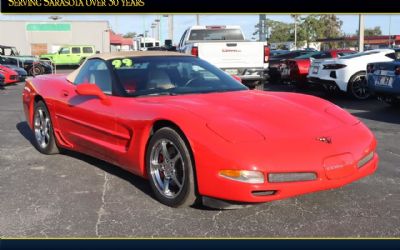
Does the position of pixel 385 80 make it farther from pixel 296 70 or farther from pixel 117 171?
pixel 117 171

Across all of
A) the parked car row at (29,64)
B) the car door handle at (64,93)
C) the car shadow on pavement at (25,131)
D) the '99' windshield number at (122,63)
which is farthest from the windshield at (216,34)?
the parked car row at (29,64)

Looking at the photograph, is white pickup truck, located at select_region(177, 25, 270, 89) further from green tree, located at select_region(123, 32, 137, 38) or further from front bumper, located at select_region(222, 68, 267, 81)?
Answer: green tree, located at select_region(123, 32, 137, 38)

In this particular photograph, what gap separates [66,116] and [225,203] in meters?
→ 2.43

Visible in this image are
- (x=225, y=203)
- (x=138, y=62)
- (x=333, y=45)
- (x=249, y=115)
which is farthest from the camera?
(x=333, y=45)

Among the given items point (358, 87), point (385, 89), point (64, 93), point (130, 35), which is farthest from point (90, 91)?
point (130, 35)

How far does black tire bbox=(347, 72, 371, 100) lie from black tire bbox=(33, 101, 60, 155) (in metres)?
7.51

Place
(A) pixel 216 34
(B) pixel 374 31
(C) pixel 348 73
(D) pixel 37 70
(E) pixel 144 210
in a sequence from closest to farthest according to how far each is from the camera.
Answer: (E) pixel 144 210 → (C) pixel 348 73 → (A) pixel 216 34 → (D) pixel 37 70 → (B) pixel 374 31

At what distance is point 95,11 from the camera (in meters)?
7.85

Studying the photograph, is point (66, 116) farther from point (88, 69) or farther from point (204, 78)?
point (204, 78)

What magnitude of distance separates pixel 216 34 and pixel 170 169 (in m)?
11.1

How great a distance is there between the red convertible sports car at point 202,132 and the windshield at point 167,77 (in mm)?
10

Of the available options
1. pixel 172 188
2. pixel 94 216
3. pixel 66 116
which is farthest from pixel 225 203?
pixel 66 116

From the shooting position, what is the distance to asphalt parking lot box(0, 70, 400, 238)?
3260 millimetres

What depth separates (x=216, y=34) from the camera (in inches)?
563
